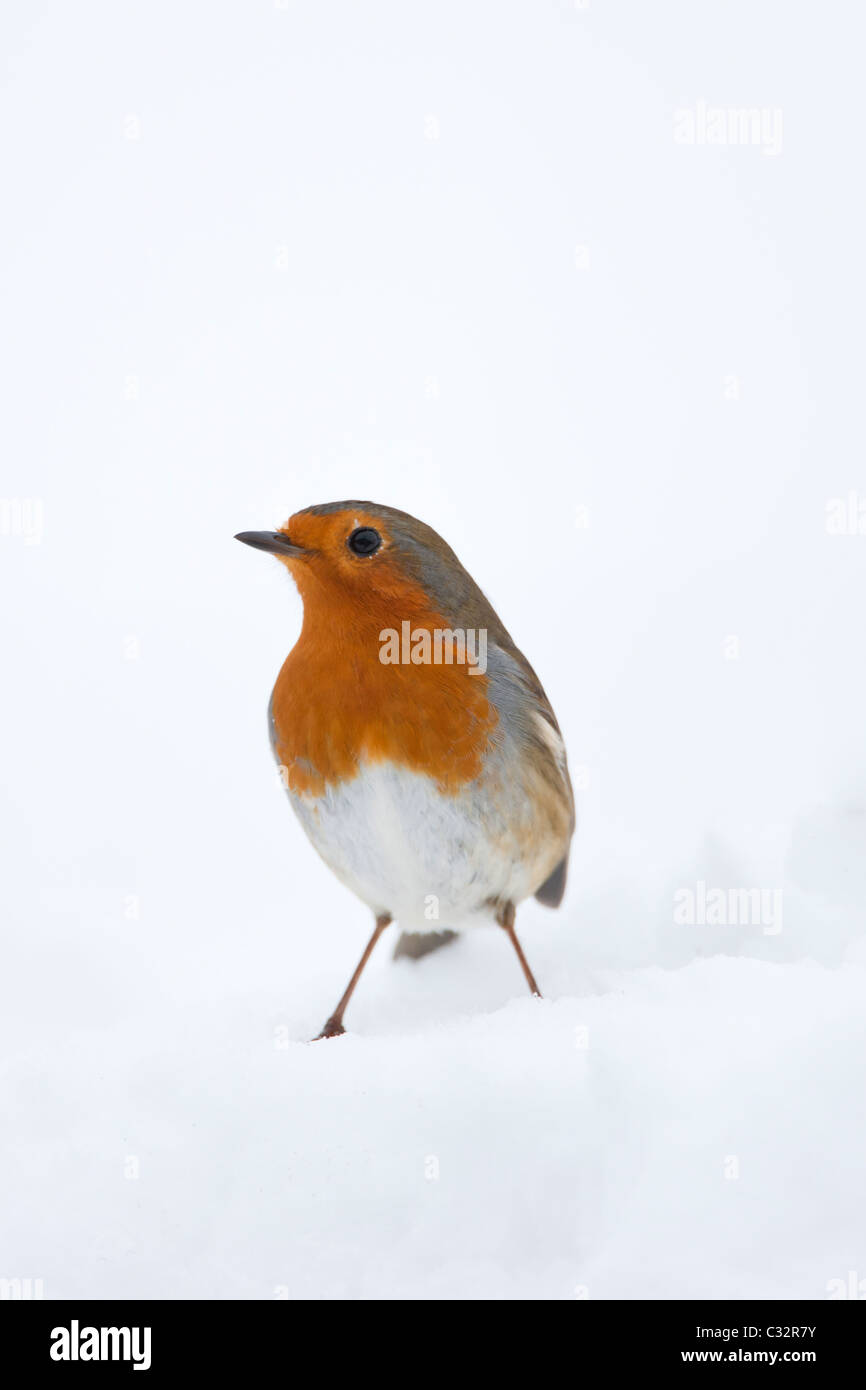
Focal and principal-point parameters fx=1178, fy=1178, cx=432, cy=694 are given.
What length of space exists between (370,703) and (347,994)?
101cm

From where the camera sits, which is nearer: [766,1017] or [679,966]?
[766,1017]

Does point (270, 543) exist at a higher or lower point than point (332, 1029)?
higher

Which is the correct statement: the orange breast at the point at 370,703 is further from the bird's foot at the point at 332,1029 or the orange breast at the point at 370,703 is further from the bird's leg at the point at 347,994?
the bird's foot at the point at 332,1029

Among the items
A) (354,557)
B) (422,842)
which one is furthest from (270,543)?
(422,842)

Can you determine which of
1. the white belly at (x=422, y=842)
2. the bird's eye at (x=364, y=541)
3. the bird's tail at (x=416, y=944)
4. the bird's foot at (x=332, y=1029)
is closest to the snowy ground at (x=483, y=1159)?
the white belly at (x=422, y=842)

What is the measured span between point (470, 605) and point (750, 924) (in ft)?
4.93

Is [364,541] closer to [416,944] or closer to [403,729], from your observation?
[403,729]

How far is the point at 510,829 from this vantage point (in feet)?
10.7

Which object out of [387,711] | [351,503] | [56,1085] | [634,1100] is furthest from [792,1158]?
[351,503]

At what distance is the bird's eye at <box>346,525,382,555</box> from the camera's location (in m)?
3.23

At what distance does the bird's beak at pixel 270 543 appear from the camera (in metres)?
3.23

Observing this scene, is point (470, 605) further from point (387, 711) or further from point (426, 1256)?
point (426, 1256)

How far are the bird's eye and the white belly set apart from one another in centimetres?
60

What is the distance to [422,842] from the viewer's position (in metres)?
3.16
